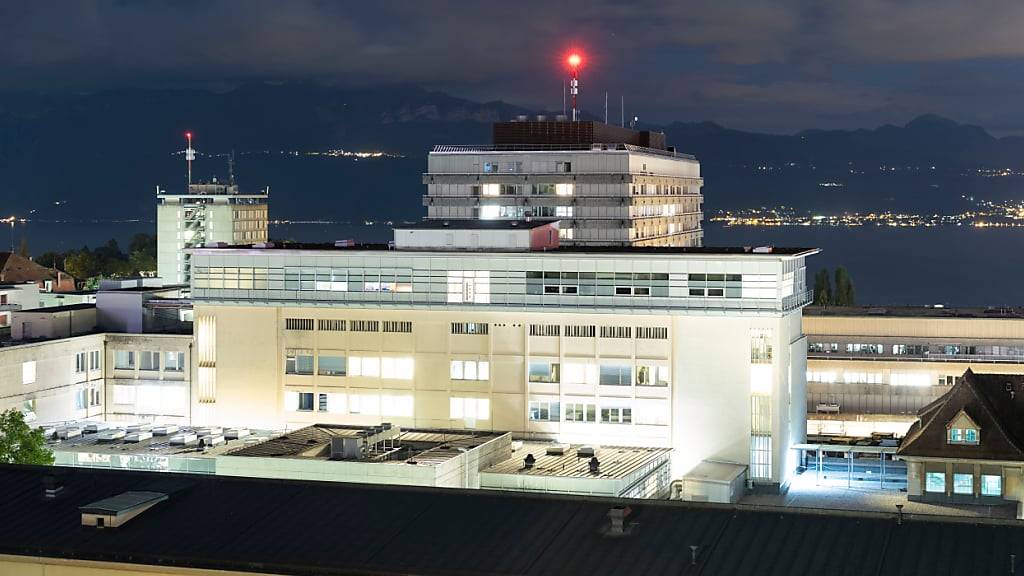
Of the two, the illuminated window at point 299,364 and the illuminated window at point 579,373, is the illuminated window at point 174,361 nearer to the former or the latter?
the illuminated window at point 299,364

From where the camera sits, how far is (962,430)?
3056 inches

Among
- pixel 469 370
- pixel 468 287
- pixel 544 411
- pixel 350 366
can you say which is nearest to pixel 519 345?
pixel 469 370

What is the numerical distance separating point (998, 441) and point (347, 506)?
42051mm

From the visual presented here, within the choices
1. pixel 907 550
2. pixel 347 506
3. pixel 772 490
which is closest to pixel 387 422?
pixel 772 490

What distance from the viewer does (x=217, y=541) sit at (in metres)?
45.0

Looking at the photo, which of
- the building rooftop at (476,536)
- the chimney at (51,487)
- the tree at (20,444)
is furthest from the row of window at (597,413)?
the chimney at (51,487)

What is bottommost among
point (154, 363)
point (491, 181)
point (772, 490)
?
point (772, 490)

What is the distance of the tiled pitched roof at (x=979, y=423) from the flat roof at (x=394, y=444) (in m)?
22.0

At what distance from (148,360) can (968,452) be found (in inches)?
1860

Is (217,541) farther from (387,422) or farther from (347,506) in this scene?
(387,422)

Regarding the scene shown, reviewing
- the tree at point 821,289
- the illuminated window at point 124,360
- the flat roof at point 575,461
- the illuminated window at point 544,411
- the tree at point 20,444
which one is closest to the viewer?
the tree at point 20,444

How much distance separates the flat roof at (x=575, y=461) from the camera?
72.8m

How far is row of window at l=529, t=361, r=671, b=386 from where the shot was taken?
81.9 meters

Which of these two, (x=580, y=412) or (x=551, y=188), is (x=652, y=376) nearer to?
(x=580, y=412)
